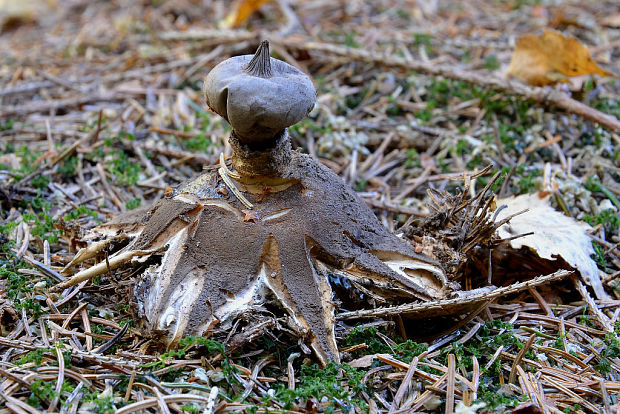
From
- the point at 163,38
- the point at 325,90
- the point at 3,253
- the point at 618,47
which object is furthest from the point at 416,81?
the point at 3,253

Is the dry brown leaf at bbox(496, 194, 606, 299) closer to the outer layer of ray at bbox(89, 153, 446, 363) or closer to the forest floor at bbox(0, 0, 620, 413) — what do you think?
the forest floor at bbox(0, 0, 620, 413)

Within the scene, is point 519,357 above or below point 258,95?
below

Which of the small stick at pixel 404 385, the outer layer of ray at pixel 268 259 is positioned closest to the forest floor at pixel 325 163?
the small stick at pixel 404 385

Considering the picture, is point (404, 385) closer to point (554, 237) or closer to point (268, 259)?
point (268, 259)

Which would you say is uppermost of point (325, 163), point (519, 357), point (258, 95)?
point (258, 95)

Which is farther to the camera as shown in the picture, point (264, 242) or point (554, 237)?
point (554, 237)

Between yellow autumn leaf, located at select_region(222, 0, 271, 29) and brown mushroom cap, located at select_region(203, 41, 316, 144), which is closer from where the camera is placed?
brown mushroom cap, located at select_region(203, 41, 316, 144)

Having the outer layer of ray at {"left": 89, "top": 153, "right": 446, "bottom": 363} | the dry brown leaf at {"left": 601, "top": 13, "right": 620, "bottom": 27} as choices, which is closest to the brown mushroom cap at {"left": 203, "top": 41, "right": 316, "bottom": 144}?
the outer layer of ray at {"left": 89, "top": 153, "right": 446, "bottom": 363}

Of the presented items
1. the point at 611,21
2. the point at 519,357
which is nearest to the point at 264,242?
the point at 519,357
